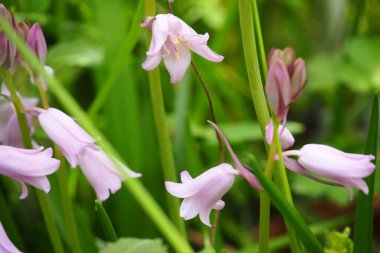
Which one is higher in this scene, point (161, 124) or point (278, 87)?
point (278, 87)

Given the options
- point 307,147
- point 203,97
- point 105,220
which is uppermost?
point 307,147

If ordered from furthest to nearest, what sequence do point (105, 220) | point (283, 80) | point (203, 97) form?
point (203, 97), point (105, 220), point (283, 80)

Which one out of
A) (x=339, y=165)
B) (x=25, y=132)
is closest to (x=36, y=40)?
(x=25, y=132)

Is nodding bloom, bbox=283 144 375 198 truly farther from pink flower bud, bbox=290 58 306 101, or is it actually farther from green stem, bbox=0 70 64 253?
green stem, bbox=0 70 64 253

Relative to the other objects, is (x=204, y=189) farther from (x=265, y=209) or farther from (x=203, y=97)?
(x=203, y=97)

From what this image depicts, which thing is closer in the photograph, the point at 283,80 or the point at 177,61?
the point at 283,80

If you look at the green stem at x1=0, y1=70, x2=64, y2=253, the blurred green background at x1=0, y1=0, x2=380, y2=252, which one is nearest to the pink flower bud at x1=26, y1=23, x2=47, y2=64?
the green stem at x1=0, y1=70, x2=64, y2=253

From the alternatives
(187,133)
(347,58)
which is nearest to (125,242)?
(187,133)
